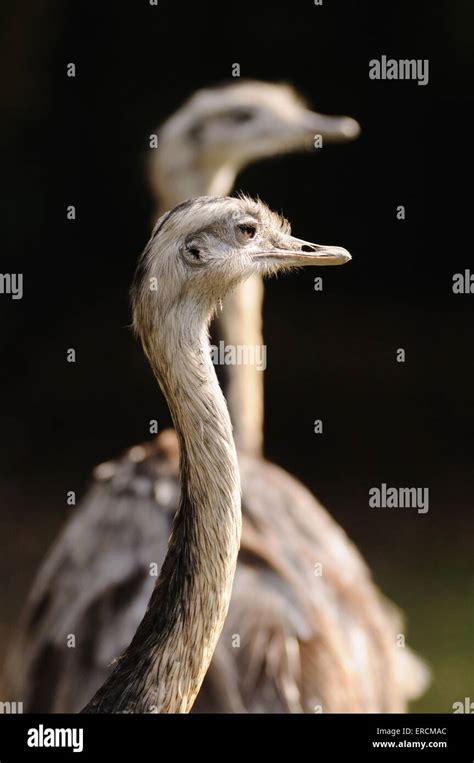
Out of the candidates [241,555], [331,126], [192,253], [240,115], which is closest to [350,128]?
[331,126]

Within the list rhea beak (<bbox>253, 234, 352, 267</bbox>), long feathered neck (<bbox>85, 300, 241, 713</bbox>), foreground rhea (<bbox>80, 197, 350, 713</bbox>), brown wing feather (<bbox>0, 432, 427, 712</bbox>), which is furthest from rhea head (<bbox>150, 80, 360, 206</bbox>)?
long feathered neck (<bbox>85, 300, 241, 713</bbox>)

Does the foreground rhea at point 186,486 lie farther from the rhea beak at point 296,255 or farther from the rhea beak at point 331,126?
the rhea beak at point 331,126

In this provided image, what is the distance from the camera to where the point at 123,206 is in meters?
4.19

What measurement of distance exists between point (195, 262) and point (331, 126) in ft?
5.19

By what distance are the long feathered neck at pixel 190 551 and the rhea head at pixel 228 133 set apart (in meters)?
1.60

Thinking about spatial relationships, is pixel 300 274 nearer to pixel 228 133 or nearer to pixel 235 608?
pixel 228 133

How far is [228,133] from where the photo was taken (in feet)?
13.6

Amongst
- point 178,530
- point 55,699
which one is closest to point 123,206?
point 55,699

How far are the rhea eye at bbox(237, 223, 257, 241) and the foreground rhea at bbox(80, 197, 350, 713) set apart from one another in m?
0.06

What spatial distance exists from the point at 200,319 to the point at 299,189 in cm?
160

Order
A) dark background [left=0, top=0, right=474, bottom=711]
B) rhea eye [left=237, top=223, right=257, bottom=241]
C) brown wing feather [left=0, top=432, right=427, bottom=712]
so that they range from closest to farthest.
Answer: rhea eye [left=237, top=223, right=257, bottom=241] → brown wing feather [left=0, top=432, right=427, bottom=712] → dark background [left=0, top=0, right=474, bottom=711]

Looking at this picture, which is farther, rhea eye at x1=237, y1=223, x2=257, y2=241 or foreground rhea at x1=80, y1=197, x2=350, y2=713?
rhea eye at x1=237, y1=223, x2=257, y2=241

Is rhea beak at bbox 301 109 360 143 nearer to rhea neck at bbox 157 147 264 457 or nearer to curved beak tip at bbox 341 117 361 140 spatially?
curved beak tip at bbox 341 117 361 140

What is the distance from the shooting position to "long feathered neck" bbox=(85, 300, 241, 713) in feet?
8.50
